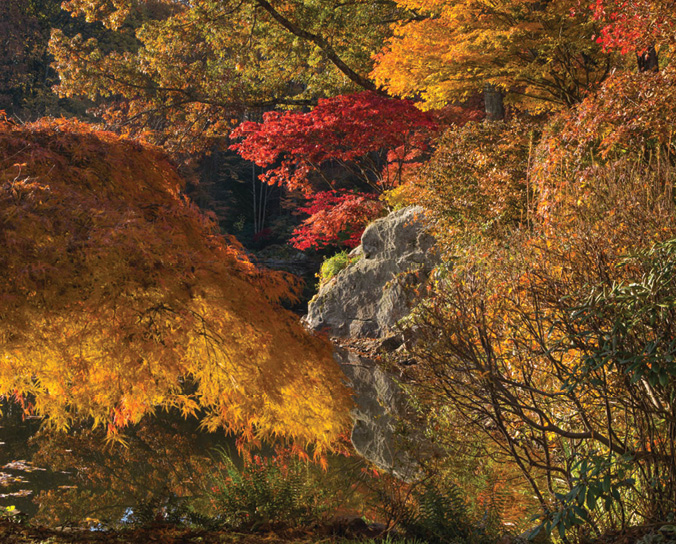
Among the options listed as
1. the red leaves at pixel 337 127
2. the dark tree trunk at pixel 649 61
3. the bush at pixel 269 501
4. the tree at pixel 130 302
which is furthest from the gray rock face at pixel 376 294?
the tree at pixel 130 302

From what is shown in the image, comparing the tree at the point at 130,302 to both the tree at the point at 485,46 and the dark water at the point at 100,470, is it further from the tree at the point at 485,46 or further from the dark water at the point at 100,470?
the tree at the point at 485,46

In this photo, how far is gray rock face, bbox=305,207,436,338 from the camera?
11289mm

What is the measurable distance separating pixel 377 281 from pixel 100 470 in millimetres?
7467

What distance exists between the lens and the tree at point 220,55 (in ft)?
35.2

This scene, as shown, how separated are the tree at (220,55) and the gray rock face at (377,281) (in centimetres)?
326

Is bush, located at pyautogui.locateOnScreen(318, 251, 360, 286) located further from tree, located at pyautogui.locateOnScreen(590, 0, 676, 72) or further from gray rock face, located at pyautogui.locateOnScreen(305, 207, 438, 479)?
tree, located at pyautogui.locateOnScreen(590, 0, 676, 72)

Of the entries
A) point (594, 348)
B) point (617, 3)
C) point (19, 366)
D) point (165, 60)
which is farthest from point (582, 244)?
point (165, 60)

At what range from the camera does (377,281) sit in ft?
40.2

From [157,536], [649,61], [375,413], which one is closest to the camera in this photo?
[157,536]

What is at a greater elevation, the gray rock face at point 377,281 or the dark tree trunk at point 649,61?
the dark tree trunk at point 649,61

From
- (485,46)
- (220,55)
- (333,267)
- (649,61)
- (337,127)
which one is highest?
(220,55)

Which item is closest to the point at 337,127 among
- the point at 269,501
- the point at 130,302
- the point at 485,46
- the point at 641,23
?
the point at 485,46

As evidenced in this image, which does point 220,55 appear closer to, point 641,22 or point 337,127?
point 337,127

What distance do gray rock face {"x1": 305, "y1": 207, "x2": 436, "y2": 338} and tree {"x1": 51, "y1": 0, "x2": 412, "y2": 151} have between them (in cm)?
326
